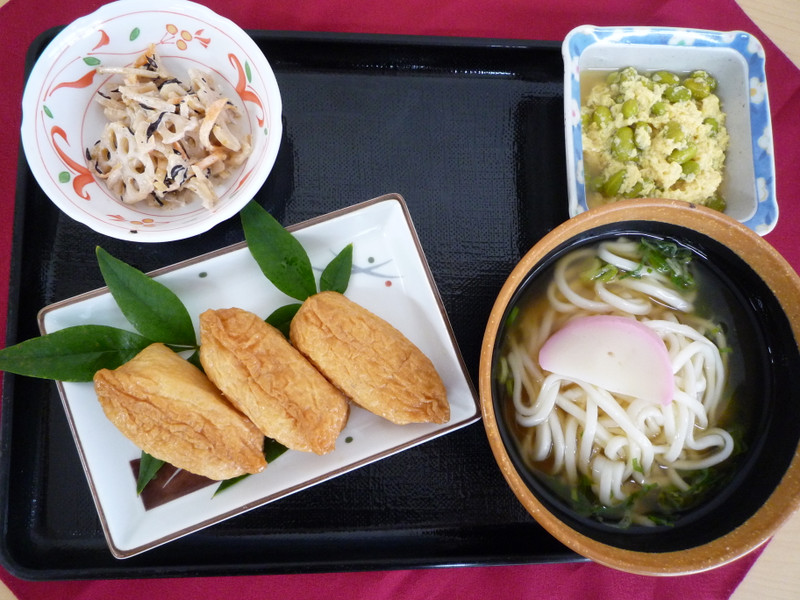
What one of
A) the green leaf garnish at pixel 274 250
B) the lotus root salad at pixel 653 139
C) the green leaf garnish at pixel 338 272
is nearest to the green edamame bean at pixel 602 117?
the lotus root salad at pixel 653 139

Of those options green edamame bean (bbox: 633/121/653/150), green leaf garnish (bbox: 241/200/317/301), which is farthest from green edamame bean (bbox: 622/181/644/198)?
green leaf garnish (bbox: 241/200/317/301)

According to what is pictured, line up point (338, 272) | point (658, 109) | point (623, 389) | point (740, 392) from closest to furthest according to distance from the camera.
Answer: point (623, 389)
point (740, 392)
point (338, 272)
point (658, 109)

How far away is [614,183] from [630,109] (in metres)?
0.22

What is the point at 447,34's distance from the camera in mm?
1818

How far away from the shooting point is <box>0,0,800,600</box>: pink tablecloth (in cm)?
162

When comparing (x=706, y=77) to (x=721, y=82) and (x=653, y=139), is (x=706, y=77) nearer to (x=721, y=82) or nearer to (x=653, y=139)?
(x=721, y=82)

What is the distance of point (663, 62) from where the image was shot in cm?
169

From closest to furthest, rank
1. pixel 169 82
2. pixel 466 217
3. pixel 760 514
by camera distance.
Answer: pixel 760 514, pixel 169 82, pixel 466 217

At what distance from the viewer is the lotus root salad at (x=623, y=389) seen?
136 centimetres

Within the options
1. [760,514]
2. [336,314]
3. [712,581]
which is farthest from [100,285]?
[712,581]

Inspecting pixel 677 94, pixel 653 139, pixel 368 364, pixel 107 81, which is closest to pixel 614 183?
pixel 653 139

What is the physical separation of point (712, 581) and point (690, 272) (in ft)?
3.20

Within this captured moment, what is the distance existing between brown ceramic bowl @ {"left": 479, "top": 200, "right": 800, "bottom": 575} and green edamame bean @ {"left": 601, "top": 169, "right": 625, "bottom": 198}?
278 mm

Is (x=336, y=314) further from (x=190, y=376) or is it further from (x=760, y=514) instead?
(x=760, y=514)
